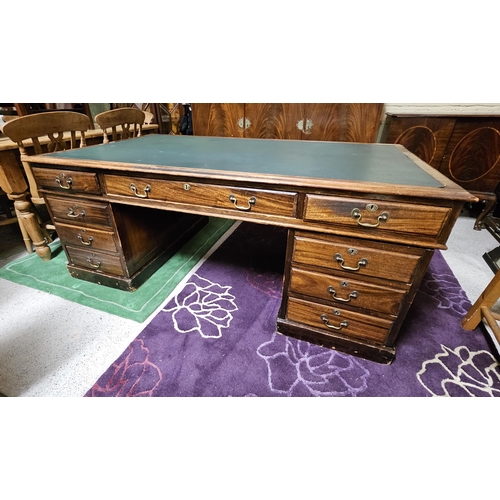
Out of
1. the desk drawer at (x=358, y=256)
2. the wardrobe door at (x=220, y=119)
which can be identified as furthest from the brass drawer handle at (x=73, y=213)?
the wardrobe door at (x=220, y=119)

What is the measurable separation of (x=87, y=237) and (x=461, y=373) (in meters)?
2.03

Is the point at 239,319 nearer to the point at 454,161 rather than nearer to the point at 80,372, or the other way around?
the point at 80,372

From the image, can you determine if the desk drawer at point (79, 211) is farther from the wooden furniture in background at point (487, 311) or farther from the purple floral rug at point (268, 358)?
the wooden furniture in background at point (487, 311)

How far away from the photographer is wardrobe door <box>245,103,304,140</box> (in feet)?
8.95

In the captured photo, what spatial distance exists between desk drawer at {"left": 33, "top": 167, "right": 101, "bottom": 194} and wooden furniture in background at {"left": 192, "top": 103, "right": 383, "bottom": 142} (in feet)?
6.67

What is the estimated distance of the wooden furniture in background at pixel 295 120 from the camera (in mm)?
2613

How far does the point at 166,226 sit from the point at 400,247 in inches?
58.9

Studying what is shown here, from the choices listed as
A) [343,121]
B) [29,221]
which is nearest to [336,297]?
[29,221]

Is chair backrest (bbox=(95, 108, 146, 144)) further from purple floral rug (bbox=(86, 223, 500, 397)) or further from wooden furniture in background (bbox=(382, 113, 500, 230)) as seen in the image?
wooden furniture in background (bbox=(382, 113, 500, 230))

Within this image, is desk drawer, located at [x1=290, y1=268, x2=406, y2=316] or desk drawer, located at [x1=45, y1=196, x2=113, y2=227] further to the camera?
desk drawer, located at [x1=45, y1=196, x2=113, y2=227]

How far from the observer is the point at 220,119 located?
301 cm

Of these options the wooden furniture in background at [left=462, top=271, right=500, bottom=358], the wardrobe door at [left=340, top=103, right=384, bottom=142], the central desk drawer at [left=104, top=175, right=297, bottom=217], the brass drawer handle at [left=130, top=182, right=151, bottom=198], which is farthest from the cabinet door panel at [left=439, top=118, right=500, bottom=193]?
the brass drawer handle at [left=130, top=182, right=151, bottom=198]

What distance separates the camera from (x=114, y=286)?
1682mm

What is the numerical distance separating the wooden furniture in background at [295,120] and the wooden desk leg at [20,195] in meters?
1.93
